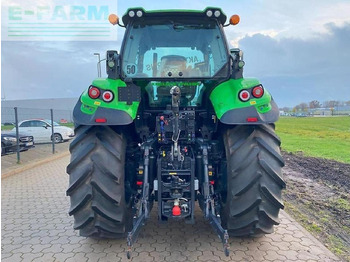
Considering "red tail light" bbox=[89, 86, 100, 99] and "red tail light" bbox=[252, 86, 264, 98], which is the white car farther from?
"red tail light" bbox=[252, 86, 264, 98]

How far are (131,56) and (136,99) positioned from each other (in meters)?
0.82

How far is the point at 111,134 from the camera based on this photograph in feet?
9.83

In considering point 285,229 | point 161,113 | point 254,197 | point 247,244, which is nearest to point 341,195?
point 285,229

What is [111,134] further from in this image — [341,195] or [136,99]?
[341,195]

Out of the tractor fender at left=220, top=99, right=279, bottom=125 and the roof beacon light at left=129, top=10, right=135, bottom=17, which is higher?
the roof beacon light at left=129, top=10, right=135, bottom=17

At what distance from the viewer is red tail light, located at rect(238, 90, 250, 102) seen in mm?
2811

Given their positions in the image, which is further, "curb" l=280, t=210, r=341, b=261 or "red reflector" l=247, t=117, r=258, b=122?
"curb" l=280, t=210, r=341, b=261

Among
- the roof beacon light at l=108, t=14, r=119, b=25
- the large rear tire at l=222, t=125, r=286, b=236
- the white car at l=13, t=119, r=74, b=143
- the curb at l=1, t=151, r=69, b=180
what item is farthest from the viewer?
the white car at l=13, t=119, r=74, b=143

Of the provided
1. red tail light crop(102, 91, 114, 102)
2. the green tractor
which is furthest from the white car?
red tail light crop(102, 91, 114, 102)

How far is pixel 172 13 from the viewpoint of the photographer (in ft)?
10.6

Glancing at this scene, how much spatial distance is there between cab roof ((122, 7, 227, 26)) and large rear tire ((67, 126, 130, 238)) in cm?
136

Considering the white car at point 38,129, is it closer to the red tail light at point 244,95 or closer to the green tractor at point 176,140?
the green tractor at point 176,140

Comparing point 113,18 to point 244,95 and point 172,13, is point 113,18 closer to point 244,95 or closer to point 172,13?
point 172,13

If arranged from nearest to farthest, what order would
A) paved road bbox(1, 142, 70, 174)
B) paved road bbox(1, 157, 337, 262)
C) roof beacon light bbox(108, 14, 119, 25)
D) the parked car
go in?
paved road bbox(1, 157, 337, 262) < roof beacon light bbox(108, 14, 119, 25) < paved road bbox(1, 142, 70, 174) < the parked car
